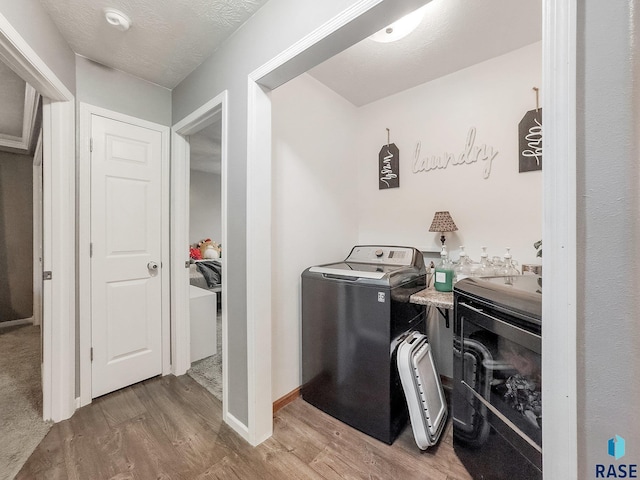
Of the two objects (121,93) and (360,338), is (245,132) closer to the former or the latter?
(121,93)

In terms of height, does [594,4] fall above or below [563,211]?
above

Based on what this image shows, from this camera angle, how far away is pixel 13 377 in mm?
2100

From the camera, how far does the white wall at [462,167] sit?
1770 mm

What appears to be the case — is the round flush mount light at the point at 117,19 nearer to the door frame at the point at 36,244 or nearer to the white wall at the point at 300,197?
the white wall at the point at 300,197

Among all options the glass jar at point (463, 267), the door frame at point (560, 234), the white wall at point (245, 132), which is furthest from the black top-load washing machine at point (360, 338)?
the door frame at point (560, 234)

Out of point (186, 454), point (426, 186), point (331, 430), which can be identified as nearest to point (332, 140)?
point (426, 186)

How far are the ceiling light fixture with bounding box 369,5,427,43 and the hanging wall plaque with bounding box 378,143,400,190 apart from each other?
874mm

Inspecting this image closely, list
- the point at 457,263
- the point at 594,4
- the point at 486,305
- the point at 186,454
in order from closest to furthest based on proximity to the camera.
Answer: the point at 594,4 → the point at 486,305 → the point at 186,454 → the point at 457,263

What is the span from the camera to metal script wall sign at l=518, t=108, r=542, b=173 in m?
1.69

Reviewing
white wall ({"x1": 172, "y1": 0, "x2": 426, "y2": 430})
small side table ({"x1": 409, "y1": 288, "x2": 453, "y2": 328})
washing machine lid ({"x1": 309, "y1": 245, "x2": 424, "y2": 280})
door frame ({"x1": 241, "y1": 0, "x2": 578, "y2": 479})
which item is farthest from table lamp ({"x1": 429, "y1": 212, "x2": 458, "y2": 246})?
door frame ({"x1": 241, "y1": 0, "x2": 578, "y2": 479})

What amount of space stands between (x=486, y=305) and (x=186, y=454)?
5.59ft

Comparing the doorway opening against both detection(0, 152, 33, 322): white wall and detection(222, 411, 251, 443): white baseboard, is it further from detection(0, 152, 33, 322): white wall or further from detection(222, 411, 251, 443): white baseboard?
detection(0, 152, 33, 322): white wall

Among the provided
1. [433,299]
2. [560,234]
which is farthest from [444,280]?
[560,234]

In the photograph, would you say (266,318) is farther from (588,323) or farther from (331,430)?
(588,323)
